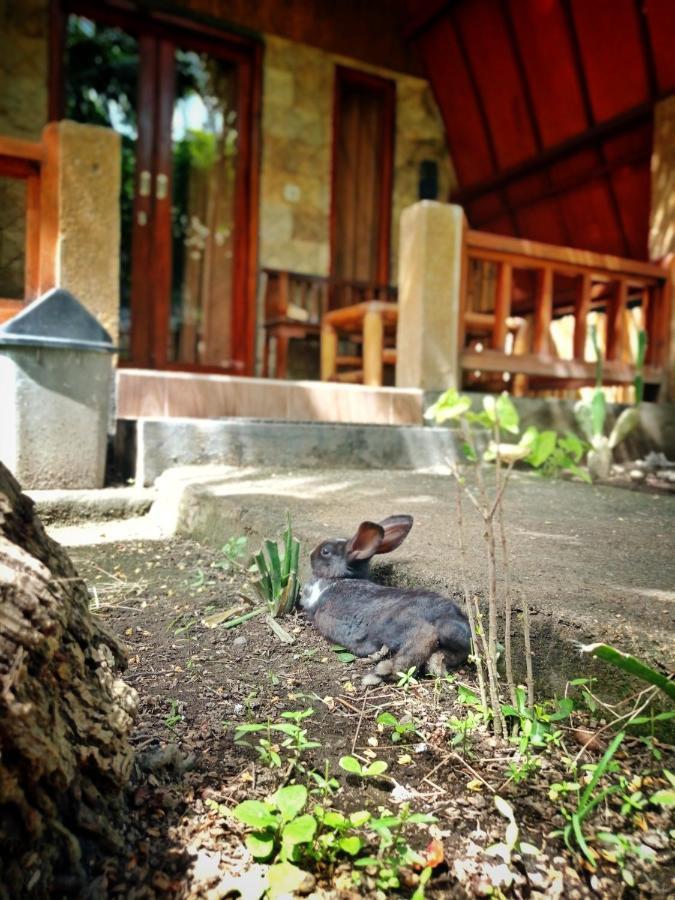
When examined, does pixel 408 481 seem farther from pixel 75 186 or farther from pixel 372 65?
pixel 372 65

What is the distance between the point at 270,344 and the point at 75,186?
11.9 ft

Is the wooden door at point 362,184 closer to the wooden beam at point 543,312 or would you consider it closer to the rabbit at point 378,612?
the wooden beam at point 543,312

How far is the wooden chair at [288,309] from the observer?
661cm

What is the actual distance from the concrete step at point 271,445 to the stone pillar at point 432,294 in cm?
45

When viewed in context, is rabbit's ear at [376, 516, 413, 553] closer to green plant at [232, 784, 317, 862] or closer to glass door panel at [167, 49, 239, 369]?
green plant at [232, 784, 317, 862]

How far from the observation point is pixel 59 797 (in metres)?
0.94

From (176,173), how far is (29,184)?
3.24 m

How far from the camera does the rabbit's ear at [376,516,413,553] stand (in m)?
1.83

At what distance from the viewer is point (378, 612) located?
5.49 feet

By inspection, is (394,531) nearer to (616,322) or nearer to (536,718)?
(536,718)

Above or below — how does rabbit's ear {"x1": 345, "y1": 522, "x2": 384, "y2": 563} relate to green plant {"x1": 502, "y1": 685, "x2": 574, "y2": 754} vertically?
above

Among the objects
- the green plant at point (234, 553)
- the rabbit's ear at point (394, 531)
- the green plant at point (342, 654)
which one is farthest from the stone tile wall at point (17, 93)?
the green plant at point (342, 654)

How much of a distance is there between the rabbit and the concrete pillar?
4.34 m

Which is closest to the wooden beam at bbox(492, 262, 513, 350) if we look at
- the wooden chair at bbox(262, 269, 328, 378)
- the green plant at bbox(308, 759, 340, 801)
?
the wooden chair at bbox(262, 269, 328, 378)
